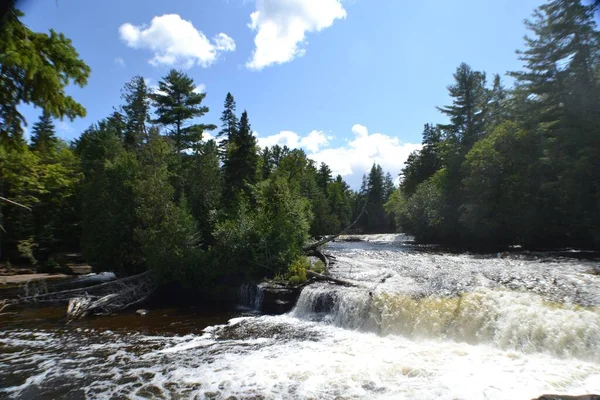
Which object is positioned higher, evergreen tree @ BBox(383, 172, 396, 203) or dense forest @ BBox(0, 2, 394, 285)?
evergreen tree @ BBox(383, 172, 396, 203)

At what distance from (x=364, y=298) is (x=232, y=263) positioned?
7.71 m

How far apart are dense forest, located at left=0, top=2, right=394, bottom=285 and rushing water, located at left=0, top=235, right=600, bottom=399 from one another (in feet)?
12.4

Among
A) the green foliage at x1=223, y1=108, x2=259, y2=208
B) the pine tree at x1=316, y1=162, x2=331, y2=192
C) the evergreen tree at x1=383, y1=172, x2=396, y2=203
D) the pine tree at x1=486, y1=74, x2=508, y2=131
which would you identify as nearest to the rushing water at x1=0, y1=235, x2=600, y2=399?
the green foliage at x1=223, y1=108, x2=259, y2=208

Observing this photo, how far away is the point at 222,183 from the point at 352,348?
20.1m

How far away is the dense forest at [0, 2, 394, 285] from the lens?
18.1 feet


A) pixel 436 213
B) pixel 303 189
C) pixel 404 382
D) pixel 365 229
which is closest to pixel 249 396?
pixel 404 382

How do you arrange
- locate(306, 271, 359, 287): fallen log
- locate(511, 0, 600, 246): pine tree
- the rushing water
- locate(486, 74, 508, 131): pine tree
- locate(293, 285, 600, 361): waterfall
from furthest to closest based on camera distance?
locate(486, 74, 508, 131): pine tree, locate(511, 0, 600, 246): pine tree, locate(306, 271, 359, 287): fallen log, locate(293, 285, 600, 361): waterfall, the rushing water

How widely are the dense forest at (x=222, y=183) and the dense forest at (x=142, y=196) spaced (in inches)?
1.9

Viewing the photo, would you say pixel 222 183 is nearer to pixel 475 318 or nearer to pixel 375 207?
pixel 475 318

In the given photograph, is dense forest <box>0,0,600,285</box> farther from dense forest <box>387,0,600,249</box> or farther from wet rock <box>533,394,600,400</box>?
wet rock <box>533,394,600,400</box>

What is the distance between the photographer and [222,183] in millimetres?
27453

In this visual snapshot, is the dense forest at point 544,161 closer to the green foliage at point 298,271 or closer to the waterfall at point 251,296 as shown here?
the green foliage at point 298,271

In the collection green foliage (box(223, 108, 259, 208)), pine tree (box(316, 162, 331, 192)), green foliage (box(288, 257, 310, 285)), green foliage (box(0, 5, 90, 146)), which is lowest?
green foliage (box(288, 257, 310, 285))

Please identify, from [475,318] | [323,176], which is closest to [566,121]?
[475,318]
